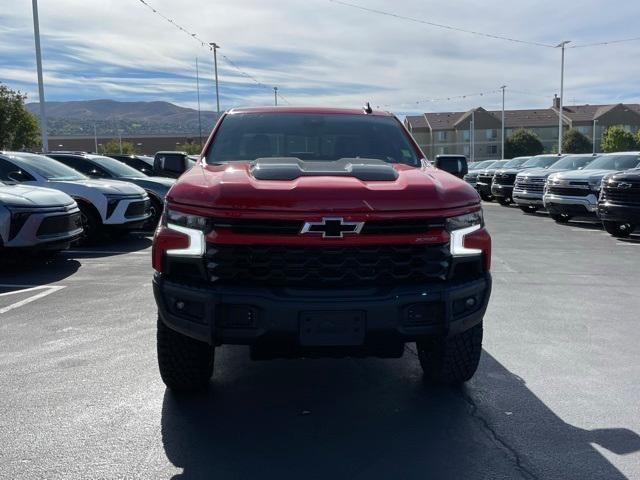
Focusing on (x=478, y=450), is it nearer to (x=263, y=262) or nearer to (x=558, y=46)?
(x=263, y=262)

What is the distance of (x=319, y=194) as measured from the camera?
3.13 meters

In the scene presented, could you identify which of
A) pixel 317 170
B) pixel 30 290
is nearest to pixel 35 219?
pixel 30 290

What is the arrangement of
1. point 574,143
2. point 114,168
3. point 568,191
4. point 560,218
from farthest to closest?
point 574,143
point 560,218
point 568,191
point 114,168

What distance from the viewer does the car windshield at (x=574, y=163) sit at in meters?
16.8

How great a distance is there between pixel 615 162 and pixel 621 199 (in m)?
4.07

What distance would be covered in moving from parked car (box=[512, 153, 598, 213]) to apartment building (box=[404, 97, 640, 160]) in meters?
73.5

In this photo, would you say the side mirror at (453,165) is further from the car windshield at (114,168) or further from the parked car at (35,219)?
the car windshield at (114,168)

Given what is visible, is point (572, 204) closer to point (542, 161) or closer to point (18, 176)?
point (542, 161)

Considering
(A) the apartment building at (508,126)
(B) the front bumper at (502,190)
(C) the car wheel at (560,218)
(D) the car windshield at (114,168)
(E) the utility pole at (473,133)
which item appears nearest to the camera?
(D) the car windshield at (114,168)

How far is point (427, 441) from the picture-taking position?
3.24 m

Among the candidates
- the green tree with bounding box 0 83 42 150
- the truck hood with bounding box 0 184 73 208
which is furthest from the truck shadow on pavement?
the green tree with bounding box 0 83 42 150

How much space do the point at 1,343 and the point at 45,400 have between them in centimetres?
147

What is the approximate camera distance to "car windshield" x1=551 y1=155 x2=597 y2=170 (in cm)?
1684

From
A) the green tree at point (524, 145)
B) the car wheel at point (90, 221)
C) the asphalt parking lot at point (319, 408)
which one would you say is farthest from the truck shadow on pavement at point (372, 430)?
the green tree at point (524, 145)
